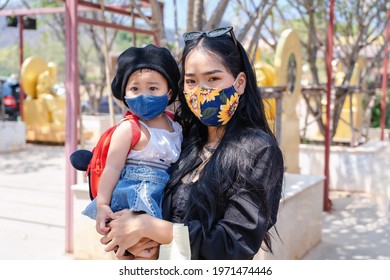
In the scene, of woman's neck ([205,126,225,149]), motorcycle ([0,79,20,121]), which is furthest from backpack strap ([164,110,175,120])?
motorcycle ([0,79,20,121])

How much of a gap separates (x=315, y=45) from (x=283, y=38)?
254cm

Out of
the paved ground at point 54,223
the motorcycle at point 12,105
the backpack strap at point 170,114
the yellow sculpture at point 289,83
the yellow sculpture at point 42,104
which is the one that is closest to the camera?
the backpack strap at point 170,114

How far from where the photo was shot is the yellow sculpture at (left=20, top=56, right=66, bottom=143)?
37.5 ft

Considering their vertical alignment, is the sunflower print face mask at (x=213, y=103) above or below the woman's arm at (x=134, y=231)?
above

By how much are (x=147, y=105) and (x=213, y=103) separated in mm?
219

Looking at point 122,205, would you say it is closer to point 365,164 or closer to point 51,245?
point 51,245

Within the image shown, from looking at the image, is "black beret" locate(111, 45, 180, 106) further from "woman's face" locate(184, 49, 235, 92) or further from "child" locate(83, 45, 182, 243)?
"woman's face" locate(184, 49, 235, 92)

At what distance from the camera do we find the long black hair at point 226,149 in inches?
59.6

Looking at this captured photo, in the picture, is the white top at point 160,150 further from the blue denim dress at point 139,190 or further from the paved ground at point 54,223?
the paved ground at point 54,223

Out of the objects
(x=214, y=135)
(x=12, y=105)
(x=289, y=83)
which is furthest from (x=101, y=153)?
(x=12, y=105)

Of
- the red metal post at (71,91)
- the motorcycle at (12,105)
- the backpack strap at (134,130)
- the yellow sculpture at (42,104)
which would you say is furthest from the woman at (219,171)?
the motorcycle at (12,105)

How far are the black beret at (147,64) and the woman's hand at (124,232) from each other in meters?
0.43

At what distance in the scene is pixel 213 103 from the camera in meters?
1.61

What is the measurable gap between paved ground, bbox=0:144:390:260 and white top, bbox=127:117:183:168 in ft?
9.10
